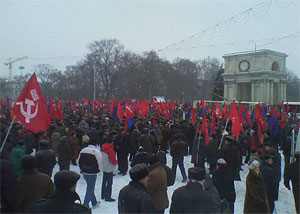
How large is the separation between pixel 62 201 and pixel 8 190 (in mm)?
1247

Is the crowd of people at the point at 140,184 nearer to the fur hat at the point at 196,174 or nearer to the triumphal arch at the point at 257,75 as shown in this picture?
the fur hat at the point at 196,174

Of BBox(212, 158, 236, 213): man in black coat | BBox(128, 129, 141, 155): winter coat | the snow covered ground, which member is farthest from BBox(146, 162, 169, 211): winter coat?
BBox(128, 129, 141, 155): winter coat

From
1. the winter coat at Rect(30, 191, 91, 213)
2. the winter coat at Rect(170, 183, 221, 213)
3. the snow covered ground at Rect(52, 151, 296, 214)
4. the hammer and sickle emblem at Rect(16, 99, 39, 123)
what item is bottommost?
the snow covered ground at Rect(52, 151, 296, 214)

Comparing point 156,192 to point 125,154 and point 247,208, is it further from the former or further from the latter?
point 125,154

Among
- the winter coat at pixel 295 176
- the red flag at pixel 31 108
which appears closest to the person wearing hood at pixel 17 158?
the red flag at pixel 31 108

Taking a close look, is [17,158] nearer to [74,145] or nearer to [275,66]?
[74,145]

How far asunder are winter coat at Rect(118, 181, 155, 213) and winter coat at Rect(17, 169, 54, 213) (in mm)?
1244

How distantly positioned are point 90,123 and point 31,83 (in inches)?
385

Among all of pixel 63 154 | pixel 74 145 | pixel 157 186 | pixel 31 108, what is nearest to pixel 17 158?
pixel 31 108

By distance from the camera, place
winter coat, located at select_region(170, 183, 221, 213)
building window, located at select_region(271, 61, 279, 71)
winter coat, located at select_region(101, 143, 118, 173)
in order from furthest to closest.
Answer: building window, located at select_region(271, 61, 279, 71), winter coat, located at select_region(101, 143, 118, 173), winter coat, located at select_region(170, 183, 221, 213)

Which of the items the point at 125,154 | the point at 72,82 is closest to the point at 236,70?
the point at 72,82

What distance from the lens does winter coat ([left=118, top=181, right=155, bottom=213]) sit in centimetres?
322

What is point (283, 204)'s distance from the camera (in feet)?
22.8

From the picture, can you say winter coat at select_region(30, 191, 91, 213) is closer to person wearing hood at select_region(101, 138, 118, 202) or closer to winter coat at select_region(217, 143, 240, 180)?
person wearing hood at select_region(101, 138, 118, 202)
